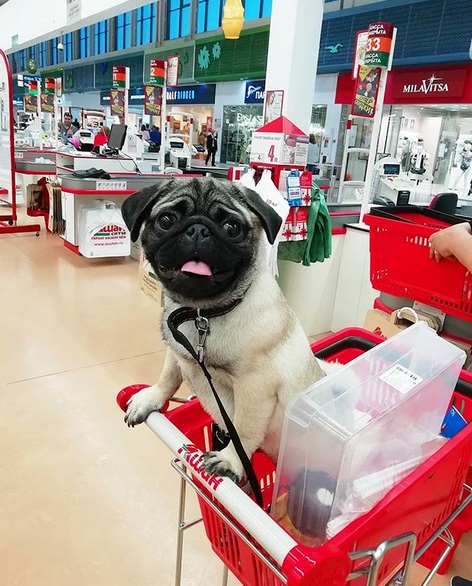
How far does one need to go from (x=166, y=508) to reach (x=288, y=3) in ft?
12.0

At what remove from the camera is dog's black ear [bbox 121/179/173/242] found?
108cm

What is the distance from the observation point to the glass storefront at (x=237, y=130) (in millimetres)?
15828

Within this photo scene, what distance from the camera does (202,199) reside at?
1061mm

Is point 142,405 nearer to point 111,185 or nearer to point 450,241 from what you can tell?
point 450,241

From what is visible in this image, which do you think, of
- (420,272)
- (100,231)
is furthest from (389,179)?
(420,272)

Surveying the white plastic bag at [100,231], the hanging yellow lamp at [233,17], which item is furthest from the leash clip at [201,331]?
the white plastic bag at [100,231]

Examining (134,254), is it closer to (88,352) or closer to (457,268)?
(88,352)

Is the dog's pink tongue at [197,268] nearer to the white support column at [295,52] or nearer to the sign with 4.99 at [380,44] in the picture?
the white support column at [295,52]

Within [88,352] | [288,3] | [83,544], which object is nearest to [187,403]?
[83,544]

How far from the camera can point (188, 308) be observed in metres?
1.13

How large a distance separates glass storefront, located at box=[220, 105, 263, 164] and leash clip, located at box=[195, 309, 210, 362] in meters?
15.2

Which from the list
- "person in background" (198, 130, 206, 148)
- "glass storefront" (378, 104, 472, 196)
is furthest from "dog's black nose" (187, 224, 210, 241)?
"person in background" (198, 130, 206, 148)

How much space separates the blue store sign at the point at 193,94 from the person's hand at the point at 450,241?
16.7 m

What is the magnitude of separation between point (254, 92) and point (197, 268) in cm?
1521
